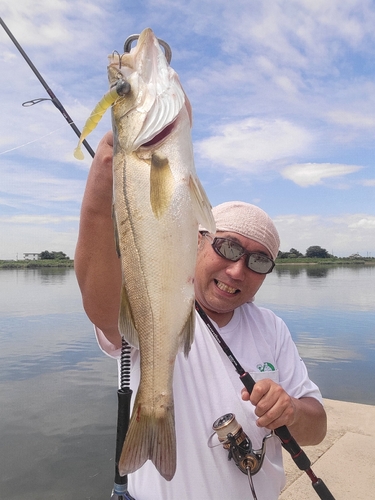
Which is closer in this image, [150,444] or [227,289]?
[150,444]

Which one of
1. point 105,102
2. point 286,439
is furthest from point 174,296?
point 286,439

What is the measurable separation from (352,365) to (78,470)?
9594 mm

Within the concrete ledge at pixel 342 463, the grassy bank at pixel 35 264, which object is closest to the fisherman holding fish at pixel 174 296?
the concrete ledge at pixel 342 463

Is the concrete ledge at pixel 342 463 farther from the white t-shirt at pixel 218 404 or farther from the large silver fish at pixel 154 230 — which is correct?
the large silver fish at pixel 154 230

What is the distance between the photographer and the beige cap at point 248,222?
9.45 feet

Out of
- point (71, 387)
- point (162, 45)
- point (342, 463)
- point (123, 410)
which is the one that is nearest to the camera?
point (162, 45)

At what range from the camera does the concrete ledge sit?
5.03 meters

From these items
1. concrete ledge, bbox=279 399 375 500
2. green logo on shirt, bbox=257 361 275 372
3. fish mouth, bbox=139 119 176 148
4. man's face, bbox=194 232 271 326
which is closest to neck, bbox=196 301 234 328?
man's face, bbox=194 232 271 326

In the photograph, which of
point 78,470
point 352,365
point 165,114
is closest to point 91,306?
point 165,114

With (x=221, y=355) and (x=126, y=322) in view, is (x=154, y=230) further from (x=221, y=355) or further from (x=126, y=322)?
(x=221, y=355)

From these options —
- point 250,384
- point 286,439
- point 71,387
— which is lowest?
point 71,387

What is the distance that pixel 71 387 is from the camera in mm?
11852

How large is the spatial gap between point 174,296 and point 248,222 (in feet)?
4.06

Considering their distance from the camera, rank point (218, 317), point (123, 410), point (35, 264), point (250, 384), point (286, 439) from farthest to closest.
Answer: point (35, 264)
point (218, 317)
point (286, 439)
point (250, 384)
point (123, 410)
